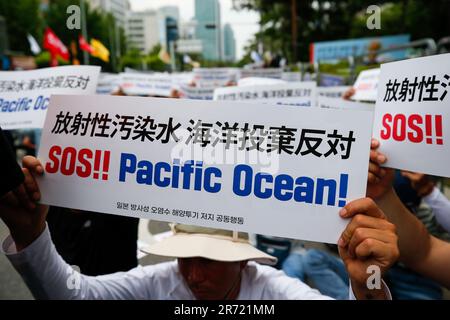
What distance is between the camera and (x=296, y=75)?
341 inches

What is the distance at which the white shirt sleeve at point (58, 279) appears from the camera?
1232 mm

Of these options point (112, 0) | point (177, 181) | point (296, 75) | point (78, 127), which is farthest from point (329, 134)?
point (296, 75)

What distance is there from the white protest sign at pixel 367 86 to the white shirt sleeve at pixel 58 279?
257 centimetres

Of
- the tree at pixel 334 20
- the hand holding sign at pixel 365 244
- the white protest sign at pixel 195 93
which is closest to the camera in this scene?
the hand holding sign at pixel 365 244

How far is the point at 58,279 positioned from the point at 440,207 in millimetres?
1933

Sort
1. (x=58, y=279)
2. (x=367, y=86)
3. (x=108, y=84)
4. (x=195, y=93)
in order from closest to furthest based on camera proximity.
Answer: (x=58, y=279), (x=367, y=86), (x=195, y=93), (x=108, y=84)

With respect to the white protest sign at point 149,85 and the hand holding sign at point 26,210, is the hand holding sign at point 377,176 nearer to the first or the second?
the hand holding sign at point 26,210

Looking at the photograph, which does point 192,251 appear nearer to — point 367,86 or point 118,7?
point 367,86

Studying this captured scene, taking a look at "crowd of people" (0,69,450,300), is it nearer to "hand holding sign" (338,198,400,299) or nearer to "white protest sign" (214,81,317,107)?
"hand holding sign" (338,198,400,299)

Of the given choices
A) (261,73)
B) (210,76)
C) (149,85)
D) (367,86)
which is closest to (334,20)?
(261,73)

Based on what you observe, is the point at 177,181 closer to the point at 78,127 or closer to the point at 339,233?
the point at 78,127

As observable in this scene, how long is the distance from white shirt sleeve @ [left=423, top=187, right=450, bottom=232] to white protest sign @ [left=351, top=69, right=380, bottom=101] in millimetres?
1305

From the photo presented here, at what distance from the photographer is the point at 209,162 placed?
113cm

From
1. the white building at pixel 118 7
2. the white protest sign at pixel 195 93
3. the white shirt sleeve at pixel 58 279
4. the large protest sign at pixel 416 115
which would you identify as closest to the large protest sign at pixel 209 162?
the white shirt sleeve at pixel 58 279
